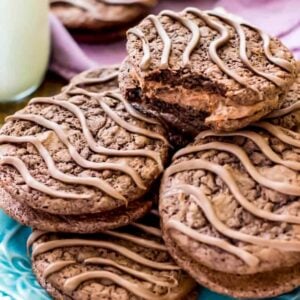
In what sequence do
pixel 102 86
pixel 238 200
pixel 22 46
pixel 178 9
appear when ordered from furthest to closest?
1. pixel 178 9
2. pixel 22 46
3. pixel 102 86
4. pixel 238 200

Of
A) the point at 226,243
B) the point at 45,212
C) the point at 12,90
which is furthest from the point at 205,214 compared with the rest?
the point at 12,90

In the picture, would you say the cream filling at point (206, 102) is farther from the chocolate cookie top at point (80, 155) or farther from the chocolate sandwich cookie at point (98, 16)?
the chocolate sandwich cookie at point (98, 16)

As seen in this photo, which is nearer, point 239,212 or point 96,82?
point 239,212

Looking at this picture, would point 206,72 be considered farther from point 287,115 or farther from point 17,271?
point 17,271

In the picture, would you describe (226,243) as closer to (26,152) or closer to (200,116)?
(200,116)

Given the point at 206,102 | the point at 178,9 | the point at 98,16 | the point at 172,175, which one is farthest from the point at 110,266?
the point at 178,9

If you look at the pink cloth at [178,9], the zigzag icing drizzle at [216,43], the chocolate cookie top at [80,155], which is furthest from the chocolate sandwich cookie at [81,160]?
the pink cloth at [178,9]
